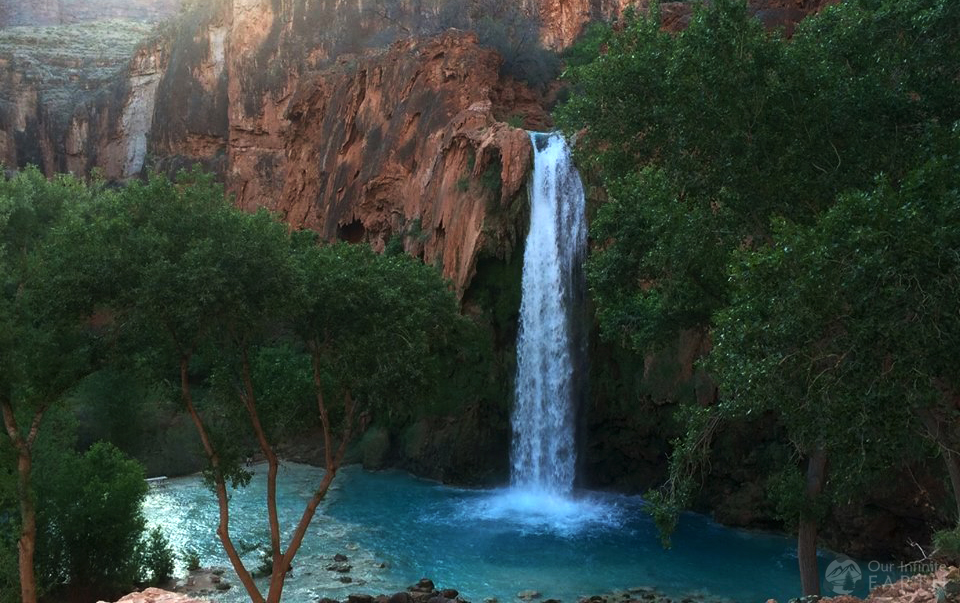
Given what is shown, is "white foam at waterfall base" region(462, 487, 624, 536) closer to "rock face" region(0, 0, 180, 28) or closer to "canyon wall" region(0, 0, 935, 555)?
"canyon wall" region(0, 0, 935, 555)

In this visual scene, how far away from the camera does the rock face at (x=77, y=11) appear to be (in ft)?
271

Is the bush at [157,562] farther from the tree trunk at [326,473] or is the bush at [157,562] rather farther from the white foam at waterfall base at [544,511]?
the white foam at waterfall base at [544,511]

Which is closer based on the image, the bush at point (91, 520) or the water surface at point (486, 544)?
the bush at point (91, 520)

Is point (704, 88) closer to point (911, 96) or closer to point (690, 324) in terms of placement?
point (911, 96)

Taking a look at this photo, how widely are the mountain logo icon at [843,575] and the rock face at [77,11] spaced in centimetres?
7806

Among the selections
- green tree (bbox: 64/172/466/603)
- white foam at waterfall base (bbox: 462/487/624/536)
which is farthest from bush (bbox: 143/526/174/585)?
white foam at waterfall base (bbox: 462/487/624/536)

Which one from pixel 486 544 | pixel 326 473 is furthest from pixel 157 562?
pixel 486 544

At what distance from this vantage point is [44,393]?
13039 mm

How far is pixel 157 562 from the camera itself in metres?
17.8

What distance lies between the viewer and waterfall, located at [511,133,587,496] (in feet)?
90.0

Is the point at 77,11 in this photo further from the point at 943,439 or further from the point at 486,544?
the point at 943,439

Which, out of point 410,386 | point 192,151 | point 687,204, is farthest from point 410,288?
point 192,151

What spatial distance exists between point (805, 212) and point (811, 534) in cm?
515

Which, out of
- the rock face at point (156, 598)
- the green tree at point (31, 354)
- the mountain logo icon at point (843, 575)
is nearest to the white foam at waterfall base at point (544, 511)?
the mountain logo icon at point (843, 575)
